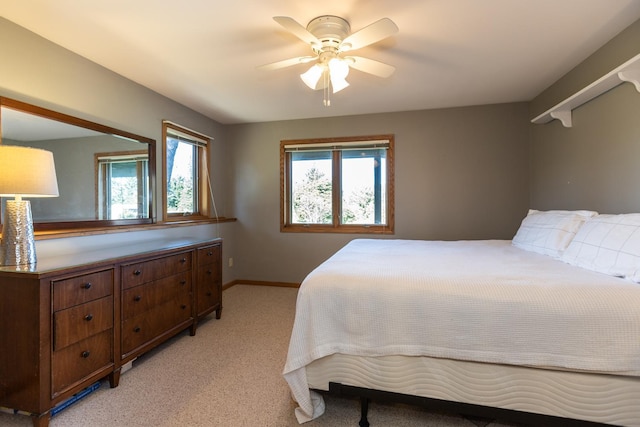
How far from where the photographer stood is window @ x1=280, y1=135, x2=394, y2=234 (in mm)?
3812

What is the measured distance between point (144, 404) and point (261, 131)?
3.34m

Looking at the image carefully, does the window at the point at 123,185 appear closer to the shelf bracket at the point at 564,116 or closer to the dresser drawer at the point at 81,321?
the dresser drawer at the point at 81,321

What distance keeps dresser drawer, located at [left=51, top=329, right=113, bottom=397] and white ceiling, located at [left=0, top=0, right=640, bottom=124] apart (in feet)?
6.37

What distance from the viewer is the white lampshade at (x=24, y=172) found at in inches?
58.5

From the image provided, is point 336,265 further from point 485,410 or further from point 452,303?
point 485,410

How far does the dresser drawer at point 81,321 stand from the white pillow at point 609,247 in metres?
2.81

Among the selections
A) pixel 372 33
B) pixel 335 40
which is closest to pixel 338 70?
pixel 335 40

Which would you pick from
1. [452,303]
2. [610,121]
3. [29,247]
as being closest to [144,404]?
[29,247]

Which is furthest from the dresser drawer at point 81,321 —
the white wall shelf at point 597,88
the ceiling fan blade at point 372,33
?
the white wall shelf at point 597,88

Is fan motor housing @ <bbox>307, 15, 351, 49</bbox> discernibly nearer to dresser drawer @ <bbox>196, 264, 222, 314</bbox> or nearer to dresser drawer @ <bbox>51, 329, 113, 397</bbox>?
dresser drawer @ <bbox>196, 264, 222, 314</bbox>

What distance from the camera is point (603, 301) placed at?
1203 millimetres

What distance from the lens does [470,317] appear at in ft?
4.26

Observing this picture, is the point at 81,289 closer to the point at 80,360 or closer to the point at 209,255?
the point at 80,360

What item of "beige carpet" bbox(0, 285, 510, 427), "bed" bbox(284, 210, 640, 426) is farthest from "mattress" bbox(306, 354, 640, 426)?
"beige carpet" bbox(0, 285, 510, 427)
